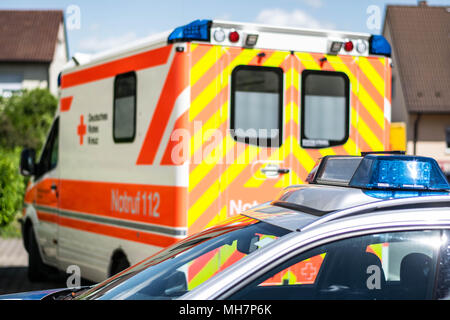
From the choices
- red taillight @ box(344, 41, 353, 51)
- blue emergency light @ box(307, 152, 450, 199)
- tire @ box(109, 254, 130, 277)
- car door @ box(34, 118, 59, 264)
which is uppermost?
red taillight @ box(344, 41, 353, 51)

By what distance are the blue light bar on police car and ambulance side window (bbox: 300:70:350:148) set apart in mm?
3600

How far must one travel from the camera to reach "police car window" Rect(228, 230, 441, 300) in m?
2.62

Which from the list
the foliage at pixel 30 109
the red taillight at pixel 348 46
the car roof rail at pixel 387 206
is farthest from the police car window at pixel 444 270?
the foliage at pixel 30 109

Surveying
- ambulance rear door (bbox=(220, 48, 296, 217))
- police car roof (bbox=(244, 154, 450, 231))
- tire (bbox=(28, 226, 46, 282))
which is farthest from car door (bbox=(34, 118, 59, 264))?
police car roof (bbox=(244, 154, 450, 231))

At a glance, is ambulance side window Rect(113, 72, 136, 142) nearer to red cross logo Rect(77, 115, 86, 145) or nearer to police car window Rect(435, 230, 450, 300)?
red cross logo Rect(77, 115, 86, 145)

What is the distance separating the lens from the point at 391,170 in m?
2.87

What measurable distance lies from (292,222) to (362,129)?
427cm

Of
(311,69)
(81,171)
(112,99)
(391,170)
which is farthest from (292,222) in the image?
(81,171)

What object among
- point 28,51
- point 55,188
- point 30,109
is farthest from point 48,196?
A: point 28,51

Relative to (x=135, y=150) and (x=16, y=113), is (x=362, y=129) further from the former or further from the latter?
(x=16, y=113)

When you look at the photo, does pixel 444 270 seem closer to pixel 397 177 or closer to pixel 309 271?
pixel 397 177

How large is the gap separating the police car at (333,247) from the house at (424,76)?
105 feet

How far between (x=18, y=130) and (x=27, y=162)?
65.1ft

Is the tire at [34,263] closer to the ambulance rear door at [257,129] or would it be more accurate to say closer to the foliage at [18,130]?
the foliage at [18,130]
